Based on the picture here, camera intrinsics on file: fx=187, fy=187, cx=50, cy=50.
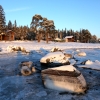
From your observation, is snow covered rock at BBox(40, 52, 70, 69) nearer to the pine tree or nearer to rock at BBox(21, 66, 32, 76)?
rock at BBox(21, 66, 32, 76)

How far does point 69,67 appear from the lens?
28.2 feet

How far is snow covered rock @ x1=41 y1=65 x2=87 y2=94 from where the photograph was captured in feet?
25.2

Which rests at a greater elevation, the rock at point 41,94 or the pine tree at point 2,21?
the pine tree at point 2,21

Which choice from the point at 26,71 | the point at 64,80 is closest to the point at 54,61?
the point at 26,71

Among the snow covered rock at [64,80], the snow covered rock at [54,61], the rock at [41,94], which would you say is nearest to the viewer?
the rock at [41,94]

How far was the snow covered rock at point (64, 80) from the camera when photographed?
7.70 meters

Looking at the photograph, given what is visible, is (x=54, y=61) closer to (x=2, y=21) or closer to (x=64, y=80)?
(x=64, y=80)

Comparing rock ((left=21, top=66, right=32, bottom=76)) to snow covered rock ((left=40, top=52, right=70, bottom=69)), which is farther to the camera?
snow covered rock ((left=40, top=52, right=70, bottom=69))

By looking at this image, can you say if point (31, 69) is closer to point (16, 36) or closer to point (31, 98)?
point (31, 98)

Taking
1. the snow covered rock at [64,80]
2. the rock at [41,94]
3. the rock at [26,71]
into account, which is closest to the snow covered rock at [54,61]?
the rock at [26,71]

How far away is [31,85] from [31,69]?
7.89 feet

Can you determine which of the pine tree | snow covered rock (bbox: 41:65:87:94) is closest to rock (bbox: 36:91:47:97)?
snow covered rock (bbox: 41:65:87:94)

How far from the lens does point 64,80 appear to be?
26.1 ft

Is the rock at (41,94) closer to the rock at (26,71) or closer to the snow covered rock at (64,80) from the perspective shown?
the snow covered rock at (64,80)
